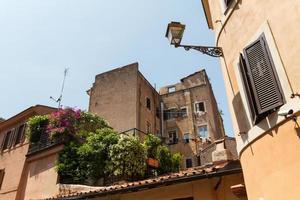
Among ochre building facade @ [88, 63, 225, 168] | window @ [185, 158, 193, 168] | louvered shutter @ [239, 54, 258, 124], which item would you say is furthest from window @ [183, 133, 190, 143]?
louvered shutter @ [239, 54, 258, 124]

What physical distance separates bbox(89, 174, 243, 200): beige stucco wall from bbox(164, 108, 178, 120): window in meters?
24.9

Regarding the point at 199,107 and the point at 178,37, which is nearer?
the point at 178,37

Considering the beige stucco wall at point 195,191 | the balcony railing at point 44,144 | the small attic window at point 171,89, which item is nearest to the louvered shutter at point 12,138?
the balcony railing at point 44,144

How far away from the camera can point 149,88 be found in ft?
107

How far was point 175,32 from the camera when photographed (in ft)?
24.4

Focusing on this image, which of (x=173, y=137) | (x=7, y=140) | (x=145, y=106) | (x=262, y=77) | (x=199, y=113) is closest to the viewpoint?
(x=262, y=77)

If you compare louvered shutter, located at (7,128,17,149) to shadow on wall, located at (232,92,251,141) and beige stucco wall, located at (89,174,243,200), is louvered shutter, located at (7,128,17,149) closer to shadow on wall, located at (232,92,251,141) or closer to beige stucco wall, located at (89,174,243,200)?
beige stucco wall, located at (89,174,243,200)

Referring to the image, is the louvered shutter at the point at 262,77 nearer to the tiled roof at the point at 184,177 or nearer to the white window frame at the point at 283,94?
the white window frame at the point at 283,94

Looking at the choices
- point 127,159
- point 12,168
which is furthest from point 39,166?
point 127,159

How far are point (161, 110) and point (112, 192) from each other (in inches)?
1001

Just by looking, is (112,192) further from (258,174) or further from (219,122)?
(219,122)

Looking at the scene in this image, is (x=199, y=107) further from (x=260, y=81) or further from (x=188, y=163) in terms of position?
(x=260, y=81)

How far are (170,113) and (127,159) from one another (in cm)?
2068

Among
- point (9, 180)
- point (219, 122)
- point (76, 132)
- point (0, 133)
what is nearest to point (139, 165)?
point (76, 132)
